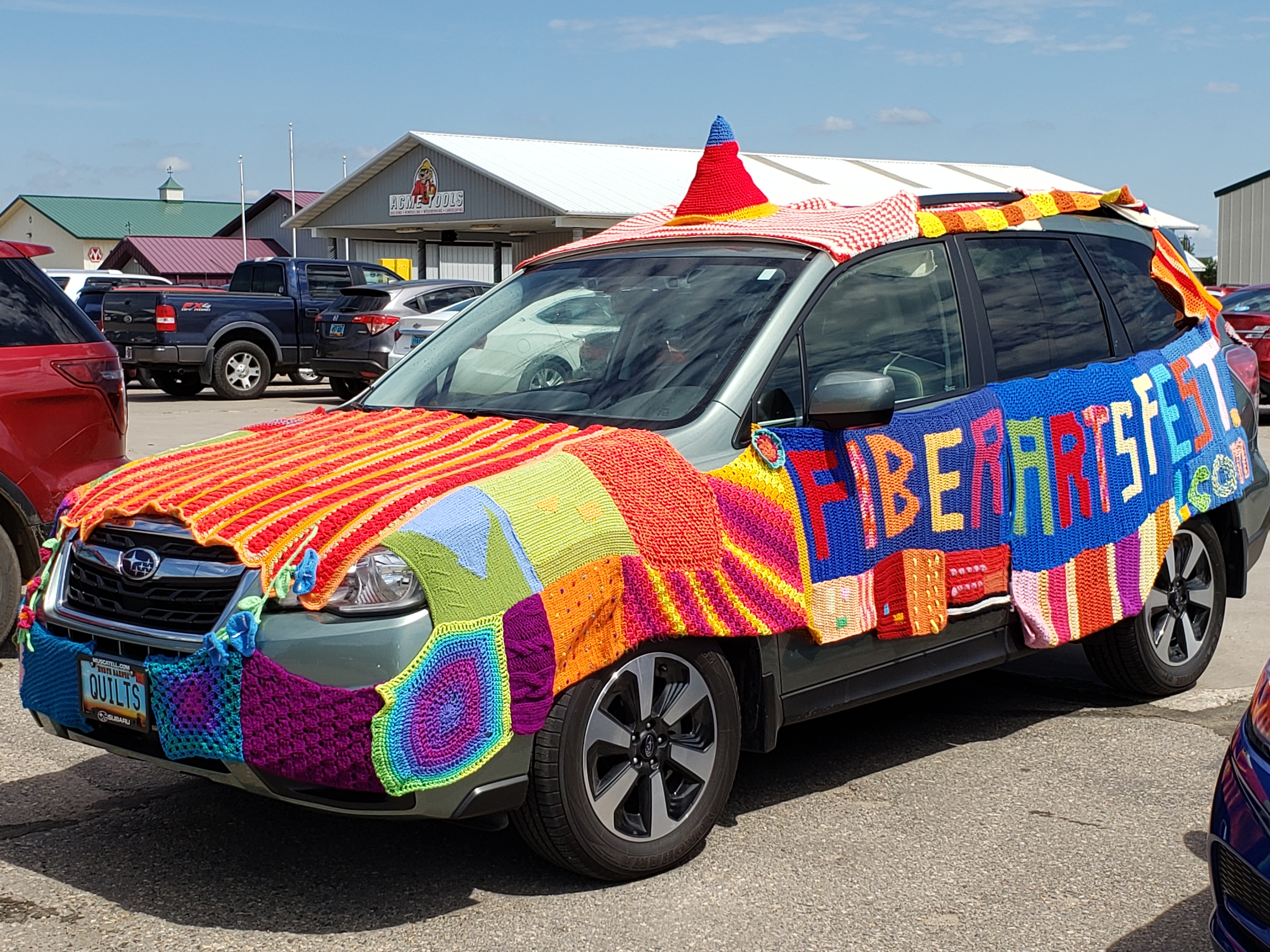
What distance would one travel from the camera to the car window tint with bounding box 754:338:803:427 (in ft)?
14.5

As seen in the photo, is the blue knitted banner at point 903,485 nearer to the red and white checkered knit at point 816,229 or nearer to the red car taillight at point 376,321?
the red and white checkered knit at point 816,229

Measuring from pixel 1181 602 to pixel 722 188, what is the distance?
8.31ft

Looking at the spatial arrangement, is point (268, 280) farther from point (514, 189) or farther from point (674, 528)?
point (674, 528)

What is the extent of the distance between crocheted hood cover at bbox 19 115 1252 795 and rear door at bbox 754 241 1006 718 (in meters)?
0.01

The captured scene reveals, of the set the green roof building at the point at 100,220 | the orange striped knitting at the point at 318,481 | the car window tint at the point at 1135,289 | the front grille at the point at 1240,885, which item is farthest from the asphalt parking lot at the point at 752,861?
the green roof building at the point at 100,220

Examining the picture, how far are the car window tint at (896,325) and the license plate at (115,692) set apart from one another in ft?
7.05

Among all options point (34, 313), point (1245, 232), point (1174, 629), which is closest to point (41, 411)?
point (34, 313)

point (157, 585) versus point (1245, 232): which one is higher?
point (1245, 232)

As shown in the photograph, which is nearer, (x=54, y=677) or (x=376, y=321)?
(x=54, y=677)

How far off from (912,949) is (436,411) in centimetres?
226

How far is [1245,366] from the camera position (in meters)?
6.43

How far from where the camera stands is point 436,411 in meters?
4.84

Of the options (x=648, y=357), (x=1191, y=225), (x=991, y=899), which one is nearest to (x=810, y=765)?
(x=991, y=899)

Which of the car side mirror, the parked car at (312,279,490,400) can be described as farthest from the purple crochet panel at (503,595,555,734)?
the parked car at (312,279,490,400)
